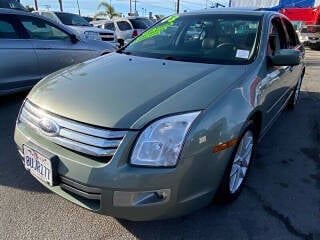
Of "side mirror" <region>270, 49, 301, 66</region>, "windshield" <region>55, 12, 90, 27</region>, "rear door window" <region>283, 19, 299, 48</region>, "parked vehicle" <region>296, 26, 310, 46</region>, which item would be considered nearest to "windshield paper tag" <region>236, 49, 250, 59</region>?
"side mirror" <region>270, 49, 301, 66</region>

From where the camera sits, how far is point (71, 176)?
2.19 meters

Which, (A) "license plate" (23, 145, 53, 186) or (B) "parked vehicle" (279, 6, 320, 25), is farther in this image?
(B) "parked vehicle" (279, 6, 320, 25)

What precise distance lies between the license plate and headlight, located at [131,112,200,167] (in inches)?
22.7

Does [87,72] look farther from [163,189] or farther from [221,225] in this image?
[221,225]

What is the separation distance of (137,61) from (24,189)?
57.9 inches

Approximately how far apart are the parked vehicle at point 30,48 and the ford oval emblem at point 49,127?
3009mm

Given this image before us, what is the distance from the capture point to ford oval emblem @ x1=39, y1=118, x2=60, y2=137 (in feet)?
7.64

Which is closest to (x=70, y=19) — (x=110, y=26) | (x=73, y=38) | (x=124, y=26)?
(x=124, y=26)

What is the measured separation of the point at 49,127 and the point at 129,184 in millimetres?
693

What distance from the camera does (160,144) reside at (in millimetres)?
2148

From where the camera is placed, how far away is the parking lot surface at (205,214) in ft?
8.26

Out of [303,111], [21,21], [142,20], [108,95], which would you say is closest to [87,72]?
[108,95]

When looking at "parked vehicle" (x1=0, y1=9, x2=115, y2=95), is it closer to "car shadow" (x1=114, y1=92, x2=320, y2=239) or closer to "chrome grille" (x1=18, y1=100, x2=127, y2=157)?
"chrome grille" (x1=18, y1=100, x2=127, y2=157)

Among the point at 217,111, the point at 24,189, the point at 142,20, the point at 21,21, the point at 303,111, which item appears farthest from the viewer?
the point at 142,20
